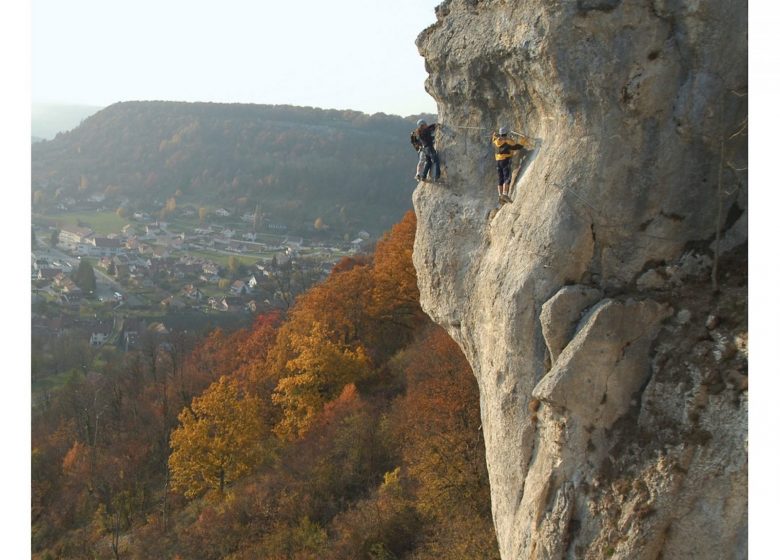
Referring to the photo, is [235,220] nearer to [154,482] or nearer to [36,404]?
[36,404]

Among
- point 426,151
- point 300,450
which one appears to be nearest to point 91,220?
point 300,450

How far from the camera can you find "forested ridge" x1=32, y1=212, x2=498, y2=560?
886 inches

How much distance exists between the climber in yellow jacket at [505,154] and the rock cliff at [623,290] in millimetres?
352

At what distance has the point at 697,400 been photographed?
9320 millimetres

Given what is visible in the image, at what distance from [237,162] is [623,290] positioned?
530 feet

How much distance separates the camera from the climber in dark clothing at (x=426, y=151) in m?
14.8

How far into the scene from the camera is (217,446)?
3328 cm

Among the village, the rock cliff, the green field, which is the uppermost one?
the rock cliff

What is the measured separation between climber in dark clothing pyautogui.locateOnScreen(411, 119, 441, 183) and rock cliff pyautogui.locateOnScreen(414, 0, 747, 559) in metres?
2.72

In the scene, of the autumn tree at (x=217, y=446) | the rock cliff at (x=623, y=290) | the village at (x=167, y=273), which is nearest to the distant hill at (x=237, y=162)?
the village at (x=167, y=273)

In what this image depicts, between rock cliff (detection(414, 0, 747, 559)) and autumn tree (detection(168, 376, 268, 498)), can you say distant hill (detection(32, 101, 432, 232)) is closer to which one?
autumn tree (detection(168, 376, 268, 498))

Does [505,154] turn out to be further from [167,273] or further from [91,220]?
[91,220]

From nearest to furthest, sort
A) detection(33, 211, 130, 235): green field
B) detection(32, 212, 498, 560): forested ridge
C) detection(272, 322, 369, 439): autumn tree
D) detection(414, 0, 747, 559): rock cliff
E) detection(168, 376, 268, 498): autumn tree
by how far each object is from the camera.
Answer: detection(414, 0, 747, 559): rock cliff
detection(32, 212, 498, 560): forested ridge
detection(168, 376, 268, 498): autumn tree
detection(272, 322, 369, 439): autumn tree
detection(33, 211, 130, 235): green field

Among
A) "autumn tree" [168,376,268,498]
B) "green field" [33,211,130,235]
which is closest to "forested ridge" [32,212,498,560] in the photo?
"autumn tree" [168,376,268,498]
